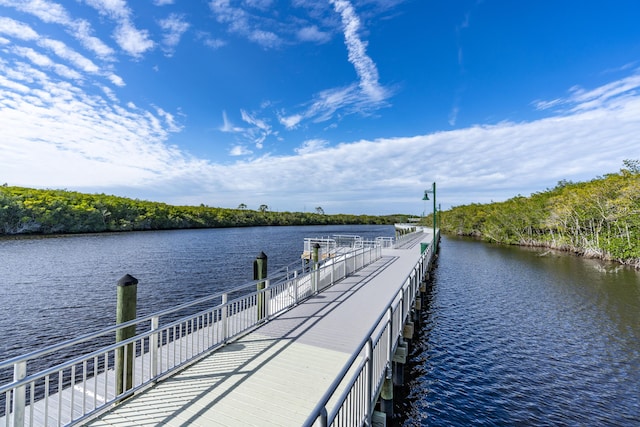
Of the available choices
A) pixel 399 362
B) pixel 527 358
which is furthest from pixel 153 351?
pixel 527 358

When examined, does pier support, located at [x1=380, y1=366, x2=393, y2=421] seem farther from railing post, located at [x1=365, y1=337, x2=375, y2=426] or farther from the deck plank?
railing post, located at [x1=365, y1=337, x2=375, y2=426]

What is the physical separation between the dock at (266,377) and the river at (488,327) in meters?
2.02

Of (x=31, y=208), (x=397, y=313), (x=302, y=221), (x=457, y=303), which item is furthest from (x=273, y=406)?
(x=302, y=221)

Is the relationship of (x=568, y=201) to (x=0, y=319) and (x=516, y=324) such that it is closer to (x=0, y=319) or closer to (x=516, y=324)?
(x=516, y=324)

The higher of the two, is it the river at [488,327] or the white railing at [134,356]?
the white railing at [134,356]

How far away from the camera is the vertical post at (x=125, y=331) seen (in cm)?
472

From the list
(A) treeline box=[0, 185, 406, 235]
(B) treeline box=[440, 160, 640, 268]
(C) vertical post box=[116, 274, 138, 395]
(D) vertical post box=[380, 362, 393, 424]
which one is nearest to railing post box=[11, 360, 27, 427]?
(C) vertical post box=[116, 274, 138, 395]

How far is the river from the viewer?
7555 millimetres

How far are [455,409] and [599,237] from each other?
3632cm

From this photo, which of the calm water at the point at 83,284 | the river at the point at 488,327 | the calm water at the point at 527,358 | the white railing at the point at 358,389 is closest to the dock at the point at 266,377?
the white railing at the point at 358,389

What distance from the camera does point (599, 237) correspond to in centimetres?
3189

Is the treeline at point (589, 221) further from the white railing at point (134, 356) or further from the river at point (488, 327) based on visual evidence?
the white railing at point (134, 356)

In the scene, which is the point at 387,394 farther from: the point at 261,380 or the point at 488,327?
the point at 488,327

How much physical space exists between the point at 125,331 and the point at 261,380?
8.01 feet
